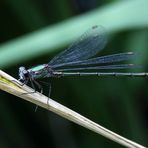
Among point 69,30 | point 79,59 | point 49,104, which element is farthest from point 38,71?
point 49,104

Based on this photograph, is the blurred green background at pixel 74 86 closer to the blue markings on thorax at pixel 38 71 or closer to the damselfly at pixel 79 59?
the damselfly at pixel 79 59

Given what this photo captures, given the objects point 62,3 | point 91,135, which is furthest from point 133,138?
point 62,3

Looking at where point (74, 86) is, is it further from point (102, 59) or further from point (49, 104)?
point (49, 104)

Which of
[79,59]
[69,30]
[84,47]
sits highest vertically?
[69,30]

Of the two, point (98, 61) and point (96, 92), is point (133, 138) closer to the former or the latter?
point (96, 92)

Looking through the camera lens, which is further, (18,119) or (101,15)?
(18,119)

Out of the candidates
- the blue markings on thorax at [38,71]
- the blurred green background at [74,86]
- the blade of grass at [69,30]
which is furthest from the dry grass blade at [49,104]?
the blurred green background at [74,86]
